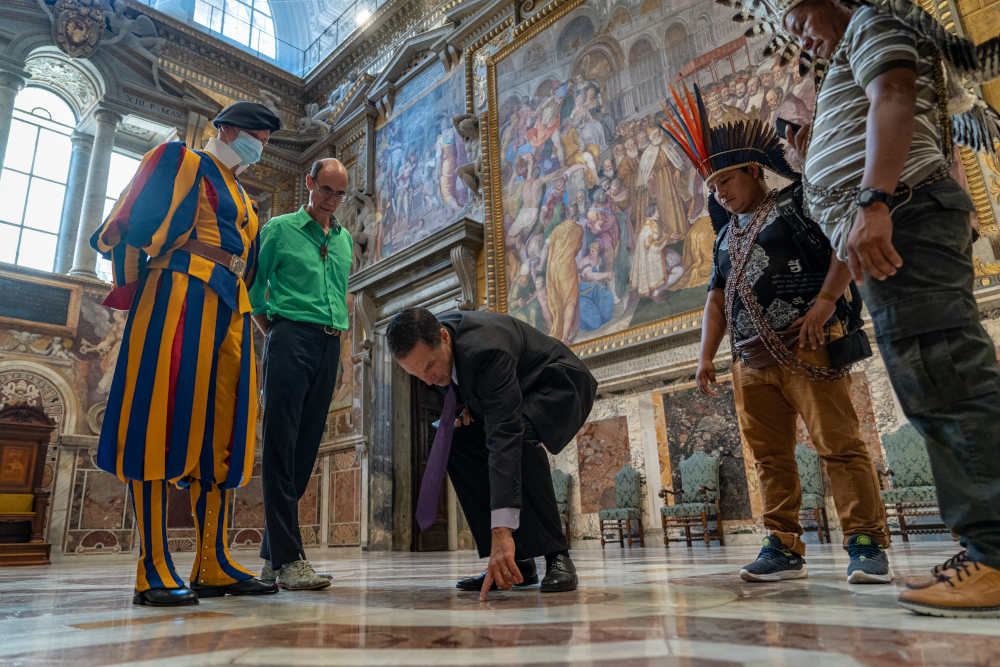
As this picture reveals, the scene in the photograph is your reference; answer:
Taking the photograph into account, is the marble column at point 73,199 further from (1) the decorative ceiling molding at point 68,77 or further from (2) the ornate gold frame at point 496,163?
(2) the ornate gold frame at point 496,163

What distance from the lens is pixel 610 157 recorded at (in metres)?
7.62

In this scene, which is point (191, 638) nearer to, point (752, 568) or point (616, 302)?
point (752, 568)

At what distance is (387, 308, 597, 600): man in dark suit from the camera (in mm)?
1879

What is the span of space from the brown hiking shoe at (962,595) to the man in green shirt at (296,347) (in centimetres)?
193

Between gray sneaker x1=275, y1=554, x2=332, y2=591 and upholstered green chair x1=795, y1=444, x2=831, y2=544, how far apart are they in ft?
13.8

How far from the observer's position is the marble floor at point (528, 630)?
93cm

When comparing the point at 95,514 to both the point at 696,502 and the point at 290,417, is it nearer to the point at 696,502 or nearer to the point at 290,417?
the point at 696,502

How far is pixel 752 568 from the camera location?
209 centimetres

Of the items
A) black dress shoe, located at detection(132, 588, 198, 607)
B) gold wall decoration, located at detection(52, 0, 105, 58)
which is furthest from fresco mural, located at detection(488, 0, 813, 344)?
gold wall decoration, located at detection(52, 0, 105, 58)

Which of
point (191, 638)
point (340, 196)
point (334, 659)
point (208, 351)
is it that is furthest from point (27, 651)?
point (340, 196)

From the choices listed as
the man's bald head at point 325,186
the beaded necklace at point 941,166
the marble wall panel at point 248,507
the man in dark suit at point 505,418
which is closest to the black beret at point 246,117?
the man's bald head at point 325,186

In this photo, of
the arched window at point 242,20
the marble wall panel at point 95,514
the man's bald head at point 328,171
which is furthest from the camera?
the arched window at point 242,20

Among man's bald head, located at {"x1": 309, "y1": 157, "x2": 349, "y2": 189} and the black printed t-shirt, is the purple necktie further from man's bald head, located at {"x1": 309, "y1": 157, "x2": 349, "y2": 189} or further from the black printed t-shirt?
man's bald head, located at {"x1": 309, "y1": 157, "x2": 349, "y2": 189}

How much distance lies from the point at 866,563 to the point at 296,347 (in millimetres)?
2156
